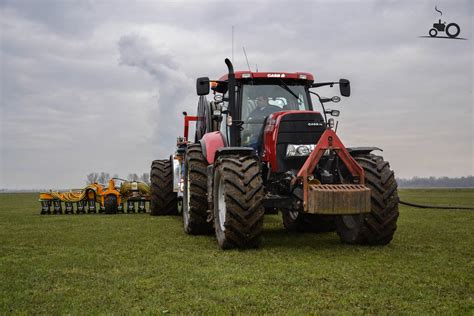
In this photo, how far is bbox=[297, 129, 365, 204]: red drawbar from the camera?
7.35 meters

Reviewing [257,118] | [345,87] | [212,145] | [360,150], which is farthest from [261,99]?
[360,150]

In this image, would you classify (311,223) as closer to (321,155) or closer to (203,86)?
(321,155)

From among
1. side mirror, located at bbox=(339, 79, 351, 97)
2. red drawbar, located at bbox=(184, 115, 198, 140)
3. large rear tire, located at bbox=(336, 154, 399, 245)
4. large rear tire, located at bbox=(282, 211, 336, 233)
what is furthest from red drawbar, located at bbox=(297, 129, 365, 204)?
red drawbar, located at bbox=(184, 115, 198, 140)

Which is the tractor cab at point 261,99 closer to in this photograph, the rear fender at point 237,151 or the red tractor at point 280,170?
the red tractor at point 280,170

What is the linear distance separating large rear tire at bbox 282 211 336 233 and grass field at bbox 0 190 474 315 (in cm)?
64

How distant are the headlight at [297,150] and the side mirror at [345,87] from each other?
1788mm

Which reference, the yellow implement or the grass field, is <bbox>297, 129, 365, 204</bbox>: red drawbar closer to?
the grass field

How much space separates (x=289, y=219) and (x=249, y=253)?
11.1ft

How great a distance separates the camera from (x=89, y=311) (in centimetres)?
446

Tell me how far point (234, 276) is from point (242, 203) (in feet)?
5.40

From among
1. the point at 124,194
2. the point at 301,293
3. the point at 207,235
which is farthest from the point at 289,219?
the point at 124,194

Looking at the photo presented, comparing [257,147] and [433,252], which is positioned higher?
[257,147]

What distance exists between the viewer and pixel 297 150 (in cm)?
814

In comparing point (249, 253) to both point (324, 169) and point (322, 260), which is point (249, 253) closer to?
point (322, 260)
